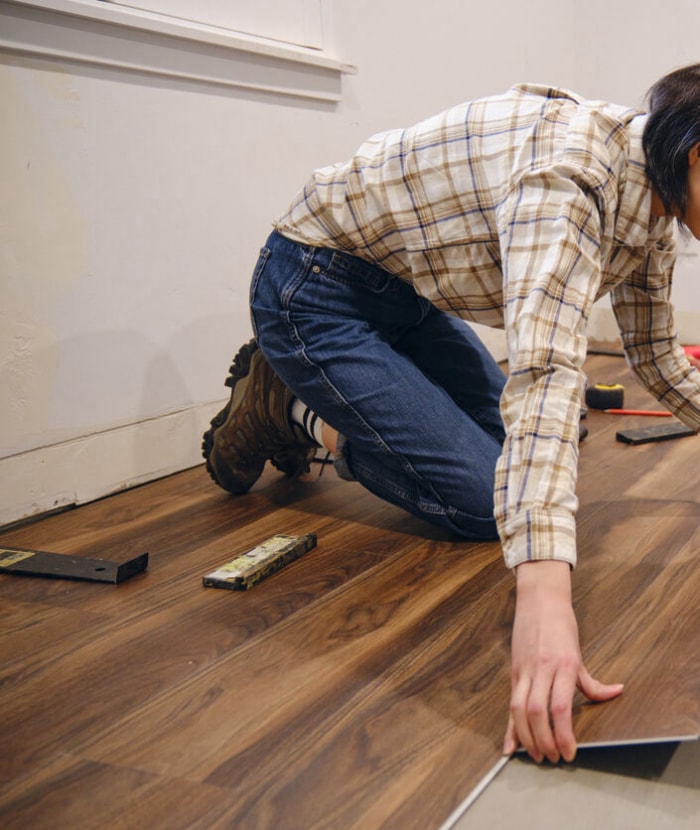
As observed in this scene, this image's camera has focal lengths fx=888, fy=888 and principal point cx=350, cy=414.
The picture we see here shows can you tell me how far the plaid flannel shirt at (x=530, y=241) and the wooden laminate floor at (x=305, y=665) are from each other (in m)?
0.23

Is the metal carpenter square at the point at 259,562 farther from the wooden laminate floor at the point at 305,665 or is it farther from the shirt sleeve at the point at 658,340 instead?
the shirt sleeve at the point at 658,340

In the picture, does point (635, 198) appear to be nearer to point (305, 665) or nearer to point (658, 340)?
point (658, 340)

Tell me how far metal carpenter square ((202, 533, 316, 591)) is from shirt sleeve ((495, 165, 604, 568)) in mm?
573

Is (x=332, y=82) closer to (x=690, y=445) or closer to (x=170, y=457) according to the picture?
(x=170, y=457)

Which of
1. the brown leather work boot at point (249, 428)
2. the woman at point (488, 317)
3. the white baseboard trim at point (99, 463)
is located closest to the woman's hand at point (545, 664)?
the woman at point (488, 317)

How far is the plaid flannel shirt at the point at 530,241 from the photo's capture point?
90 centimetres

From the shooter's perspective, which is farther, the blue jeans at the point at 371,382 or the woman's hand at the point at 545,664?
the blue jeans at the point at 371,382

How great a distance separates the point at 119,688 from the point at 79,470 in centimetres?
82

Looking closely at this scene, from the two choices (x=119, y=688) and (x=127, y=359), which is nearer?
(x=119, y=688)

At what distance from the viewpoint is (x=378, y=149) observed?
1352 millimetres

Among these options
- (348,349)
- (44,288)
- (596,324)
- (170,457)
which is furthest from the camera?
(596,324)

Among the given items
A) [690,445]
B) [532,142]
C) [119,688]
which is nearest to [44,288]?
[119,688]

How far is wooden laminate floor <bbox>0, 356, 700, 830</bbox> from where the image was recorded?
866 millimetres

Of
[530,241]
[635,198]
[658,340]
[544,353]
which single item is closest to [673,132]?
[635,198]
